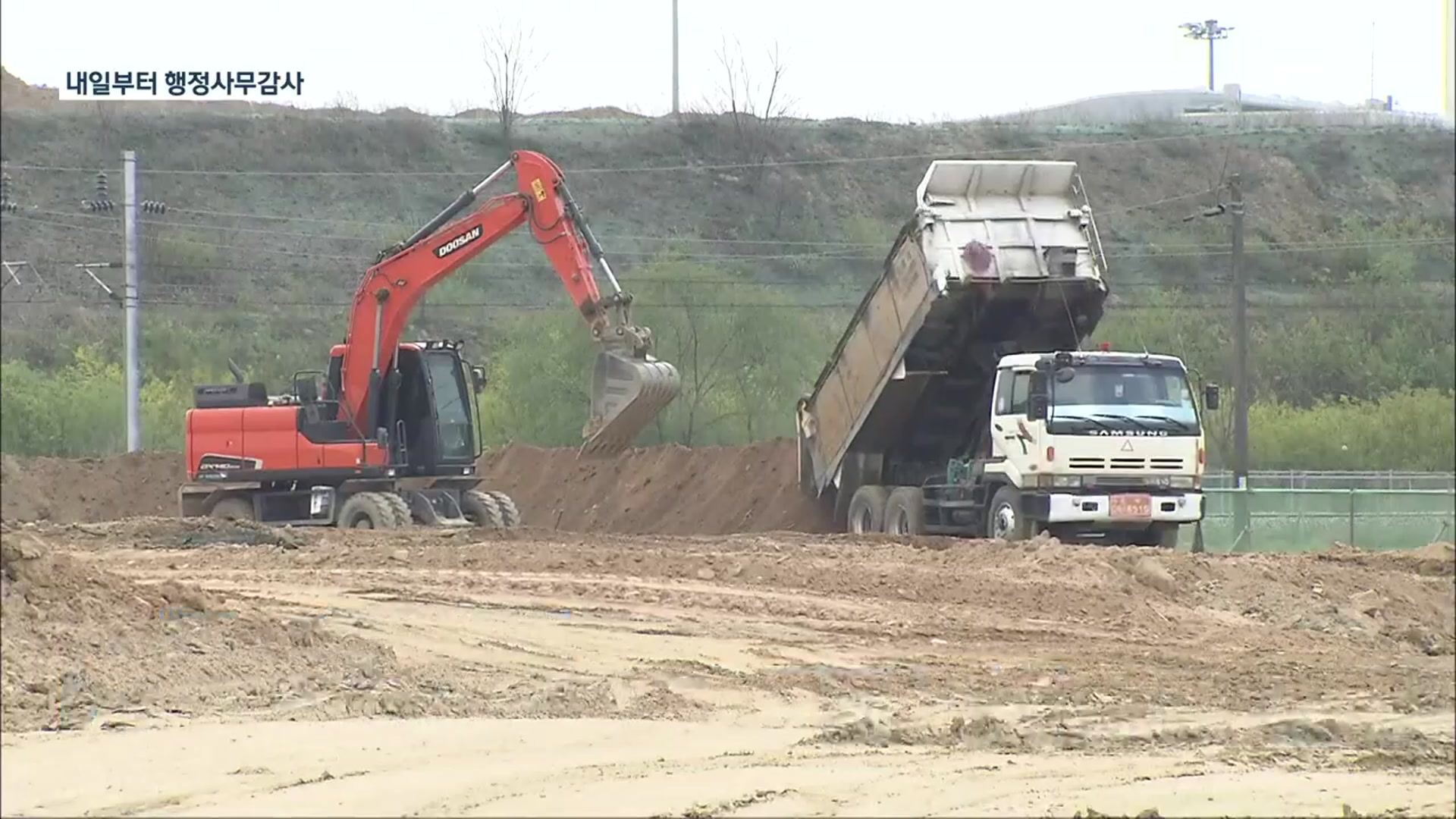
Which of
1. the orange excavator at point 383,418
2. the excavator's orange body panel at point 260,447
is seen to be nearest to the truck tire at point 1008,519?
the orange excavator at point 383,418

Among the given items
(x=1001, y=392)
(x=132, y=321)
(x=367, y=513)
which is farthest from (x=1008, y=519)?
(x=132, y=321)

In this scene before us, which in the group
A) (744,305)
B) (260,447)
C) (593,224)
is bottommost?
(260,447)

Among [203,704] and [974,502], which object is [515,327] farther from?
[203,704]

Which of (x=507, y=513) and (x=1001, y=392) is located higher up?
(x=1001, y=392)

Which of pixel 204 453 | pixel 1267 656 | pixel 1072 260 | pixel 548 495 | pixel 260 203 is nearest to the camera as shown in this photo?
pixel 1267 656

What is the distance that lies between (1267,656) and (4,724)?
8.45 m

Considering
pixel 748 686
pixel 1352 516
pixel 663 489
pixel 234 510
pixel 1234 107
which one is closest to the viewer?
pixel 1234 107

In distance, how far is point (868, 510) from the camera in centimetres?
2453

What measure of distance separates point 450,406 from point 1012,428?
7599 mm

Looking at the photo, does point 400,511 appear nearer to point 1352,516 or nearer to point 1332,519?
point 1332,519

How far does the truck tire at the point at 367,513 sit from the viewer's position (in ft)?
78.9

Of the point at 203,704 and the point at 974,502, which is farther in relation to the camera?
the point at 974,502

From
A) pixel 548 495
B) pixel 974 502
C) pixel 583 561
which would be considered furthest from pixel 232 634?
pixel 548 495

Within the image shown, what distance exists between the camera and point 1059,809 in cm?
857
